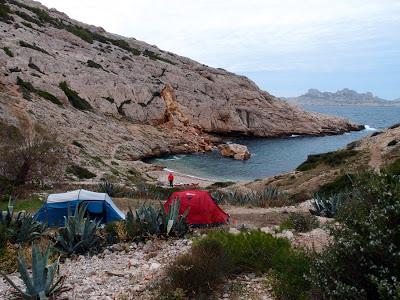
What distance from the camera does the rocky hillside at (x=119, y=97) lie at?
4928cm

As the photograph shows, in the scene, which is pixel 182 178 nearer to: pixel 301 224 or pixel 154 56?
pixel 301 224

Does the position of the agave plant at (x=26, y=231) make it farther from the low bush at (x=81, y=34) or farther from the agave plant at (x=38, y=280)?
the low bush at (x=81, y=34)

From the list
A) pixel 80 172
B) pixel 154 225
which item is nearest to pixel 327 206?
pixel 154 225

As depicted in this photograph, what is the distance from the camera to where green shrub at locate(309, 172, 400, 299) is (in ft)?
15.5

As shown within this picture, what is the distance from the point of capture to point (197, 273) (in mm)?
6867

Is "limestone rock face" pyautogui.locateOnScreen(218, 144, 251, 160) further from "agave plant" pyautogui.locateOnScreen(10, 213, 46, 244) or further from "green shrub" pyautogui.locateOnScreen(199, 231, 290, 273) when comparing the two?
"green shrub" pyautogui.locateOnScreen(199, 231, 290, 273)

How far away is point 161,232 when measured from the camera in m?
10.8

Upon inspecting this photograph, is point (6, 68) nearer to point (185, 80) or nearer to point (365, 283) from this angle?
point (185, 80)

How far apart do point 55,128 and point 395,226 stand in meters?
43.5

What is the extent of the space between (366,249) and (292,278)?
165cm

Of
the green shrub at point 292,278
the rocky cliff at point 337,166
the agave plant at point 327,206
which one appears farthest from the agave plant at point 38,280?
the rocky cliff at point 337,166

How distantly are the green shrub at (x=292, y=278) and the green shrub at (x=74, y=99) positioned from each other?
177ft

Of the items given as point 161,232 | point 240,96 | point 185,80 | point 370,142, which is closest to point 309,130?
point 240,96

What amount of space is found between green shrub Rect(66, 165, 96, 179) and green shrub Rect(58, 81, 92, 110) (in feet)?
86.9
